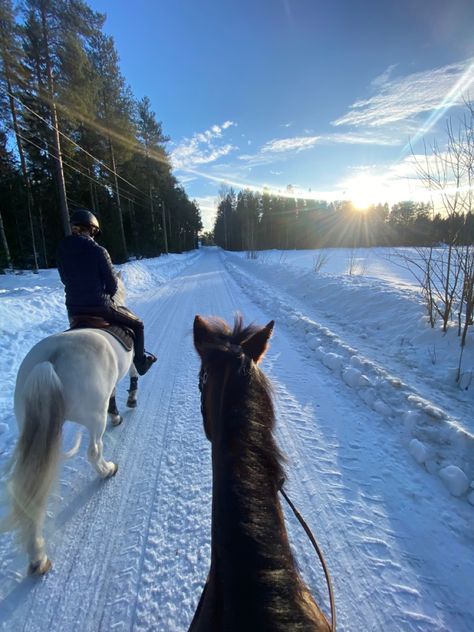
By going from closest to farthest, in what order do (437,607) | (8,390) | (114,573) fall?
(437,607)
(114,573)
(8,390)

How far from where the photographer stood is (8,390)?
3711 millimetres

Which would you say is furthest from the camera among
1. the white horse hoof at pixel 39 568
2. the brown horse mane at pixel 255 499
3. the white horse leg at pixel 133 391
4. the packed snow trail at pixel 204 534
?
the white horse leg at pixel 133 391

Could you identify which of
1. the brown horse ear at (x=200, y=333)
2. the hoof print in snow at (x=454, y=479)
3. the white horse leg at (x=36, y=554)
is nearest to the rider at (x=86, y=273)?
the white horse leg at (x=36, y=554)

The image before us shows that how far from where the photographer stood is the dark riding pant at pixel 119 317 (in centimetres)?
311

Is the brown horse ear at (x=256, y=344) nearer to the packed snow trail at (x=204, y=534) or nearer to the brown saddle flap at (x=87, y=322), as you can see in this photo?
the packed snow trail at (x=204, y=534)

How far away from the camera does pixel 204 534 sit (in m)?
2.00

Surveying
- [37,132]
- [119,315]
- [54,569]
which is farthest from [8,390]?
[37,132]

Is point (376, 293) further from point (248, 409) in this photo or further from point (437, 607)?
point (248, 409)

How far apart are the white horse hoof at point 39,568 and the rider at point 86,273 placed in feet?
6.95

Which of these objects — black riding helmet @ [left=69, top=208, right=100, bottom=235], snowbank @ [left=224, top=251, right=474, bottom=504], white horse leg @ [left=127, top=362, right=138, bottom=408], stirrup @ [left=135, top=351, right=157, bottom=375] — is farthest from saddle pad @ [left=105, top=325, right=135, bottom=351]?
snowbank @ [left=224, top=251, right=474, bottom=504]

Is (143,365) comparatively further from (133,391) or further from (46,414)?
(46,414)

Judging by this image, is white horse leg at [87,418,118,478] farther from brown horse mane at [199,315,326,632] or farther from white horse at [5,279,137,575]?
brown horse mane at [199,315,326,632]

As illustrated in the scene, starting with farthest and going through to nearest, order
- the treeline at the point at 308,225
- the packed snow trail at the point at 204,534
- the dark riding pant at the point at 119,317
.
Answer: the treeline at the point at 308,225 < the dark riding pant at the point at 119,317 < the packed snow trail at the point at 204,534

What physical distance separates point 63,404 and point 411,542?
2.61 meters
